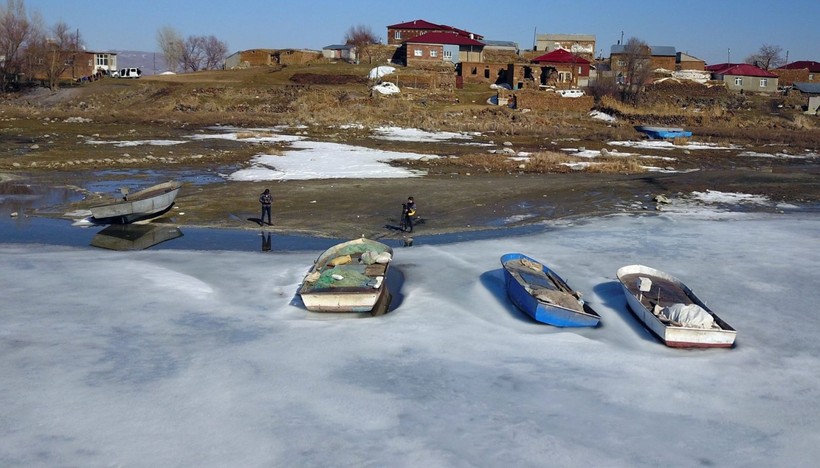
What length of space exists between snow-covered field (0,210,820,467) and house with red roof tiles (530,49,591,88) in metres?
54.9

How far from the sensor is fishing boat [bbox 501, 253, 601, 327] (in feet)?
46.7

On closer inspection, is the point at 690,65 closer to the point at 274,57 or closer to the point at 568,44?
the point at 568,44

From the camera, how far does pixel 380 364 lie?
39.8 feet

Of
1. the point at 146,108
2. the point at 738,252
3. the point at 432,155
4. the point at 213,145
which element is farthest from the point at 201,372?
the point at 146,108

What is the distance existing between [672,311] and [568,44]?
3362 inches

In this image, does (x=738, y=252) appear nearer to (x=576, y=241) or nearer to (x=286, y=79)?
(x=576, y=241)

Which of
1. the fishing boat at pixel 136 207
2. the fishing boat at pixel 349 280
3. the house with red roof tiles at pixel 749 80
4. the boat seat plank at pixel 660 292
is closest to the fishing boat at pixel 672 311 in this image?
the boat seat plank at pixel 660 292

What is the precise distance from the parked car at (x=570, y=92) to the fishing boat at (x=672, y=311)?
50.2 metres

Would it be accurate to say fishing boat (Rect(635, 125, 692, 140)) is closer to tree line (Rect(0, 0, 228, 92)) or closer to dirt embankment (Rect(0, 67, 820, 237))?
dirt embankment (Rect(0, 67, 820, 237))

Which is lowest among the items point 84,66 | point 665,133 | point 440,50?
point 665,133

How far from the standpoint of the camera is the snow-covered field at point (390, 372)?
9.34 m

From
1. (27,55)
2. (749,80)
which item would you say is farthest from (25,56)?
(749,80)

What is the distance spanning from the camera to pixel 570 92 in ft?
218

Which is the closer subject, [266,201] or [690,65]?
[266,201]
